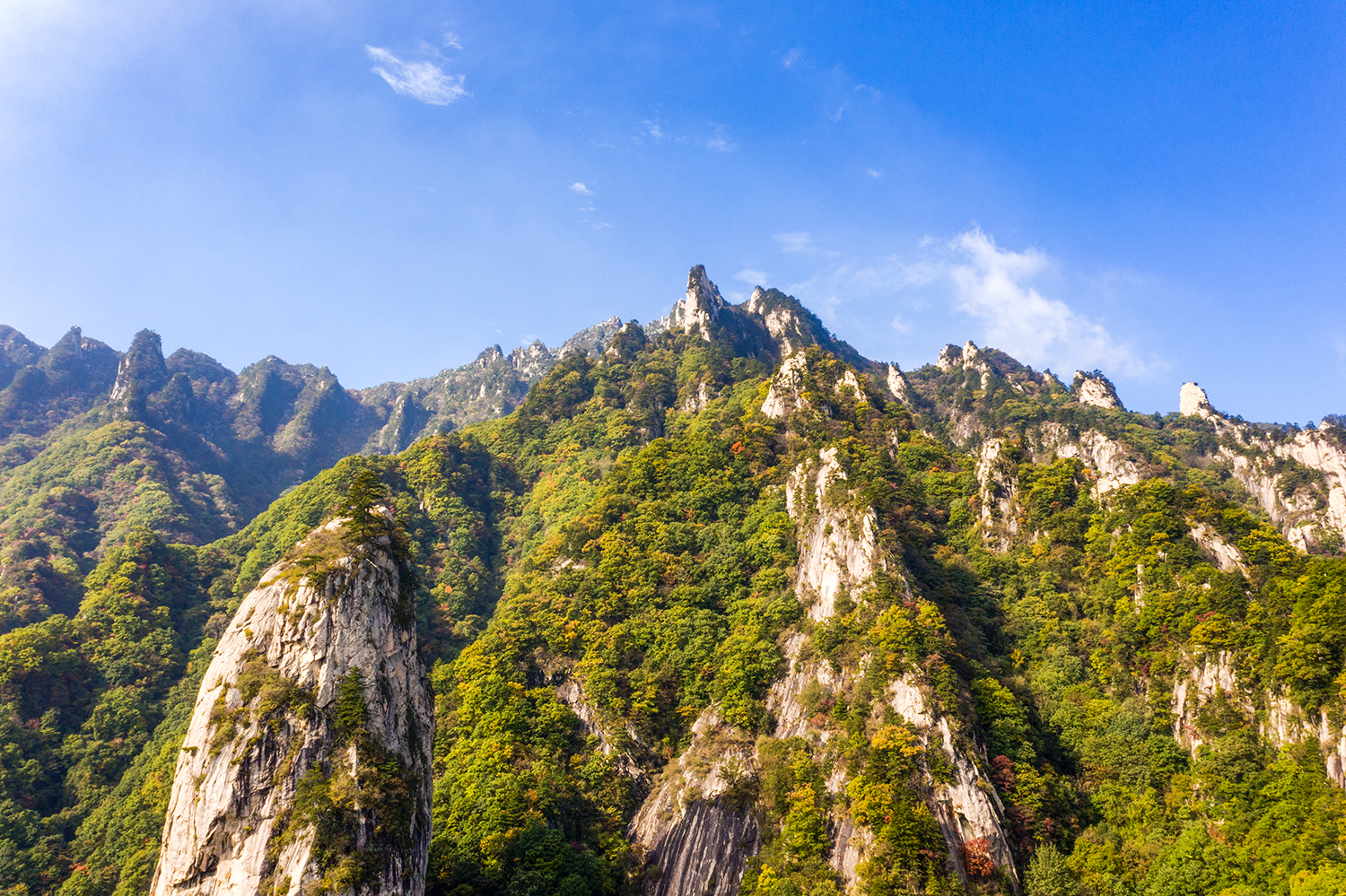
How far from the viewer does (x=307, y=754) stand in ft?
102

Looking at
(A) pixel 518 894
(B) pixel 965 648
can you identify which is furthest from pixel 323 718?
(B) pixel 965 648

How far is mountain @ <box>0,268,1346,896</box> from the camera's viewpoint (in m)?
33.8

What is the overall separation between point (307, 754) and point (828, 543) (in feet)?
145

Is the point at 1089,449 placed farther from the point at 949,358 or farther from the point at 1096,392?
the point at 949,358

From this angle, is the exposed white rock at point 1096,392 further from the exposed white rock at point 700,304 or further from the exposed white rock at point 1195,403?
the exposed white rock at point 700,304

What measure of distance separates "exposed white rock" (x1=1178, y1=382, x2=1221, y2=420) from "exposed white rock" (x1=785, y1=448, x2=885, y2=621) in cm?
11201

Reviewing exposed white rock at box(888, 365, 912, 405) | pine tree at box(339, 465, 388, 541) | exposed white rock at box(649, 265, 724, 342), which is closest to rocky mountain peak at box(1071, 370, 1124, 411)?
exposed white rock at box(888, 365, 912, 405)

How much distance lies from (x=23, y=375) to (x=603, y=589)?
587 feet

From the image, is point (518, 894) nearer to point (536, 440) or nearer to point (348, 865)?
point (348, 865)

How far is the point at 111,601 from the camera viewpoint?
74312mm

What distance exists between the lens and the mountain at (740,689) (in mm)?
33812

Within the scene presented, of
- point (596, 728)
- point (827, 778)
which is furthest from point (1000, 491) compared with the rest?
point (596, 728)

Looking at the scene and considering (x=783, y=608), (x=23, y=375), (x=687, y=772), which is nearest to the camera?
(x=687, y=772)

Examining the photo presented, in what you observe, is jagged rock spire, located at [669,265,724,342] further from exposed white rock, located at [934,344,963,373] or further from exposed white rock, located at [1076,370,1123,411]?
exposed white rock, located at [1076,370,1123,411]
